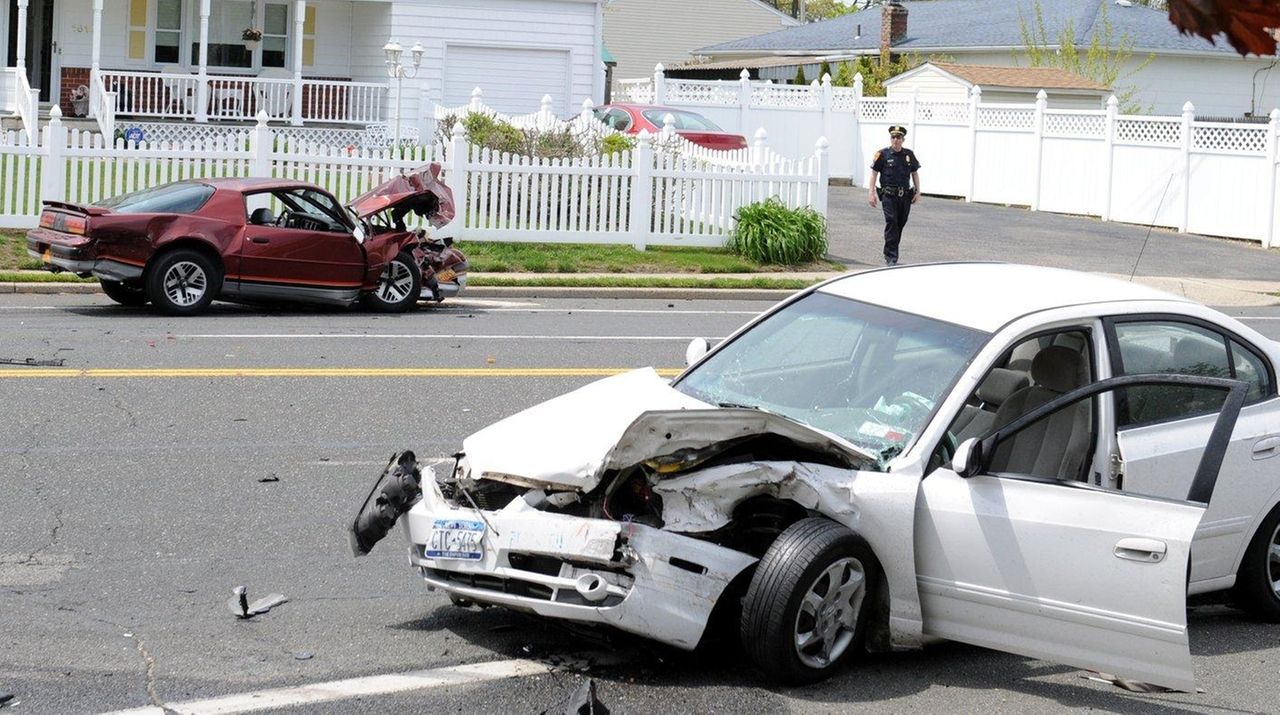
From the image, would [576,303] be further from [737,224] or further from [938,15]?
[938,15]

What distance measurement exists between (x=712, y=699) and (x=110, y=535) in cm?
325

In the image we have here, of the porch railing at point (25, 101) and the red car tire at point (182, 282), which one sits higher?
the porch railing at point (25, 101)

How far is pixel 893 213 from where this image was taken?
2164 centimetres

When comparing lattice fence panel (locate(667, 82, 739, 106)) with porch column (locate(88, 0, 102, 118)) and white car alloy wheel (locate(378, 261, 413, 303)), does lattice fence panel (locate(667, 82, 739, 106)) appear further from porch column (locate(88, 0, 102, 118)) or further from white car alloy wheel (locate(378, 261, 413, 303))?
white car alloy wheel (locate(378, 261, 413, 303))

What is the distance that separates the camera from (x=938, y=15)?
50.5 metres

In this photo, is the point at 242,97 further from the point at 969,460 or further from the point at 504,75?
the point at 969,460

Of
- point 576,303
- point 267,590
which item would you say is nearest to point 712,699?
point 267,590

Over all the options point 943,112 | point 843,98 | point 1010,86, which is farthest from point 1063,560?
point 1010,86

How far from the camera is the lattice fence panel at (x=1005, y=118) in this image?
A: 32219 millimetres

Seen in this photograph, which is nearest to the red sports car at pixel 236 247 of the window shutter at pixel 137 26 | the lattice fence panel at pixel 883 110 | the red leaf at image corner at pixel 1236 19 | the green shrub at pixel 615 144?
the green shrub at pixel 615 144

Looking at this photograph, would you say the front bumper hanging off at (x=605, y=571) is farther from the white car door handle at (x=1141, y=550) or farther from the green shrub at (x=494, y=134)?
the green shrub at (x=494, y=134)

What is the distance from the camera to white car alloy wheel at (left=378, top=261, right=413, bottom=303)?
53.3 ft

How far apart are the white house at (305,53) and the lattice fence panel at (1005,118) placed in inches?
333

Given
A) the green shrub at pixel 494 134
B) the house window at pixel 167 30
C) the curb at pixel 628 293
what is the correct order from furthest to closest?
the house window at pixel 167 30 → the green shrub at pixel 494 134 → the curb at pixel 628 293
